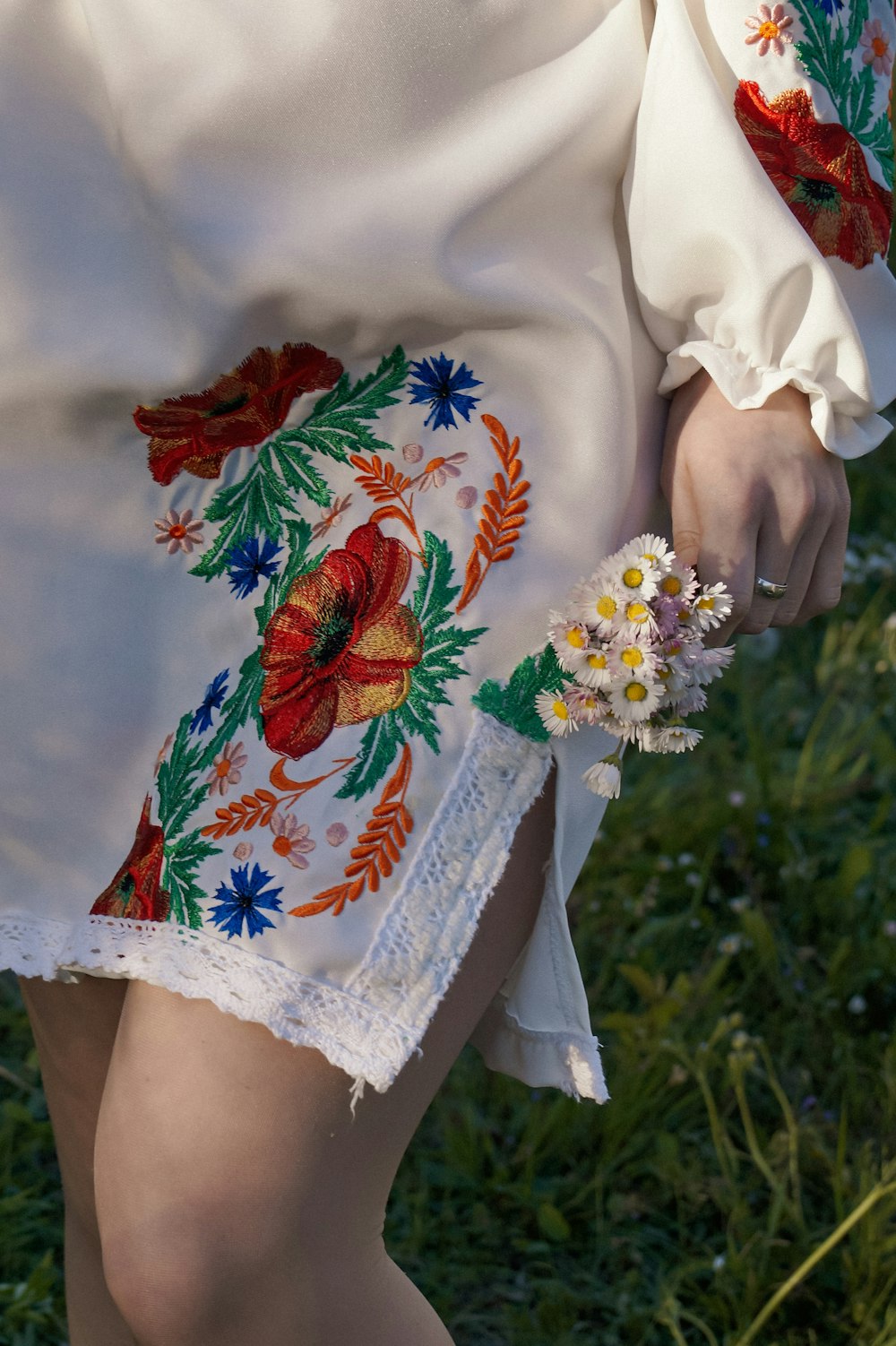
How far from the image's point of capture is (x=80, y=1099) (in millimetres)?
1204

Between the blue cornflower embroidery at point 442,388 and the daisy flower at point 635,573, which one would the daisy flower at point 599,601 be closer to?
the daisy flower at point 635,573

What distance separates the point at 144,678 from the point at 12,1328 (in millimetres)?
1076

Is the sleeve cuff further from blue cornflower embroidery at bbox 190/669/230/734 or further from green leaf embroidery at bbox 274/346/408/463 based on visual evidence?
blue cornflower embroidery at bbox 190/669/230/734

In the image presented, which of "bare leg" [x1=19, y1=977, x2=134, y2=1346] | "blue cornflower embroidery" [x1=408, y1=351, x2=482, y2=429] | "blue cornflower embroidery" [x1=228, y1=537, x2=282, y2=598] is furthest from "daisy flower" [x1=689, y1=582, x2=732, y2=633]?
"bare leg" [x1=19, y1=977, x2=134, y2=1346]

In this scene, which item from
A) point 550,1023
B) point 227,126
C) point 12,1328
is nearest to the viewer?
point 227,126

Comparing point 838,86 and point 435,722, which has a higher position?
point 838,86

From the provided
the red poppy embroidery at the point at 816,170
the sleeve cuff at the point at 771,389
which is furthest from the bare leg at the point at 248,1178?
the red poppy embroidery at the point at 816,170

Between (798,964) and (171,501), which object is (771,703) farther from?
(171,501)

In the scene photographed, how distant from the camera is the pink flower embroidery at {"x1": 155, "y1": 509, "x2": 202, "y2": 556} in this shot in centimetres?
106

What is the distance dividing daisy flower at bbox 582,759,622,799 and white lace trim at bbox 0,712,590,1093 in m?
0.03

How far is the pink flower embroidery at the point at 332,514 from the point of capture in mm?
993

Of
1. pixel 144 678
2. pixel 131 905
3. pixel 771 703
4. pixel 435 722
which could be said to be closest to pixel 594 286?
pixel 435 722

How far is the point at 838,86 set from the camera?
0.97 meters

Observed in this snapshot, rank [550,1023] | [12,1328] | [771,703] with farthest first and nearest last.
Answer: [771,703]
[12,1328]
[550,1023]
